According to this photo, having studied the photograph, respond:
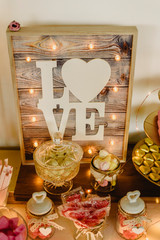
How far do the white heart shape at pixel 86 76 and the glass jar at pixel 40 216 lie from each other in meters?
0.39

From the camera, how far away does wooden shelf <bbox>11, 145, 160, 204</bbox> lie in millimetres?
1154

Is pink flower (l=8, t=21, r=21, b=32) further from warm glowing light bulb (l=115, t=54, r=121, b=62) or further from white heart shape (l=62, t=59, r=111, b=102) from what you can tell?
warm glowing light bulb (l=115, t=54, r=121, b=62)

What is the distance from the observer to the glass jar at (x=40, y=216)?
3.32 feet

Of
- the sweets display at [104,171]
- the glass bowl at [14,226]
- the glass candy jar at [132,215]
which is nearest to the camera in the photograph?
the glass bowl at [14,226]

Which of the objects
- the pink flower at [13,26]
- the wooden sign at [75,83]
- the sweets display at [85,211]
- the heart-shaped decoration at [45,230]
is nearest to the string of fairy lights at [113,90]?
the wooden sign at [75,83]

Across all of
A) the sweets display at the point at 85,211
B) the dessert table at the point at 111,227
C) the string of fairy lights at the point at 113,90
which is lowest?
the dessert table at the point at 111,227

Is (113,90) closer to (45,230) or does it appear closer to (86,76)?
(86,76)

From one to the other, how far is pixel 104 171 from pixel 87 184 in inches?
4.2

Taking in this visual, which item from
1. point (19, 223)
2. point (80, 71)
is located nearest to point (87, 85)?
point (80, 71)

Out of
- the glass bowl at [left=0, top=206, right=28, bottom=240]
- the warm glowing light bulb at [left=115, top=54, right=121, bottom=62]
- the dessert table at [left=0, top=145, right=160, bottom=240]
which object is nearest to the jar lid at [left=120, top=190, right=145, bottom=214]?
the dessert table at [left=0, top=145, right=160, bottom=240]

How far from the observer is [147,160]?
1217mm

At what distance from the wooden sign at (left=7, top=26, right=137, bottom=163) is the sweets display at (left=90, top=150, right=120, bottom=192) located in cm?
9

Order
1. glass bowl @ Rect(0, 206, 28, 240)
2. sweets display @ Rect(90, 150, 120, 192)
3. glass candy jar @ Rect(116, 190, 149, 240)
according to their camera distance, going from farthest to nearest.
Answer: sweets display @ Rect(90, 150, 120, 192)
glass candy jar @ Rect(116, 190, 149, 240)
glass bowl @ Rect(0, 206, 28, 240)

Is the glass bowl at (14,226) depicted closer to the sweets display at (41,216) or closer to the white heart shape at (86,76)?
the sweets display at (41,216)
